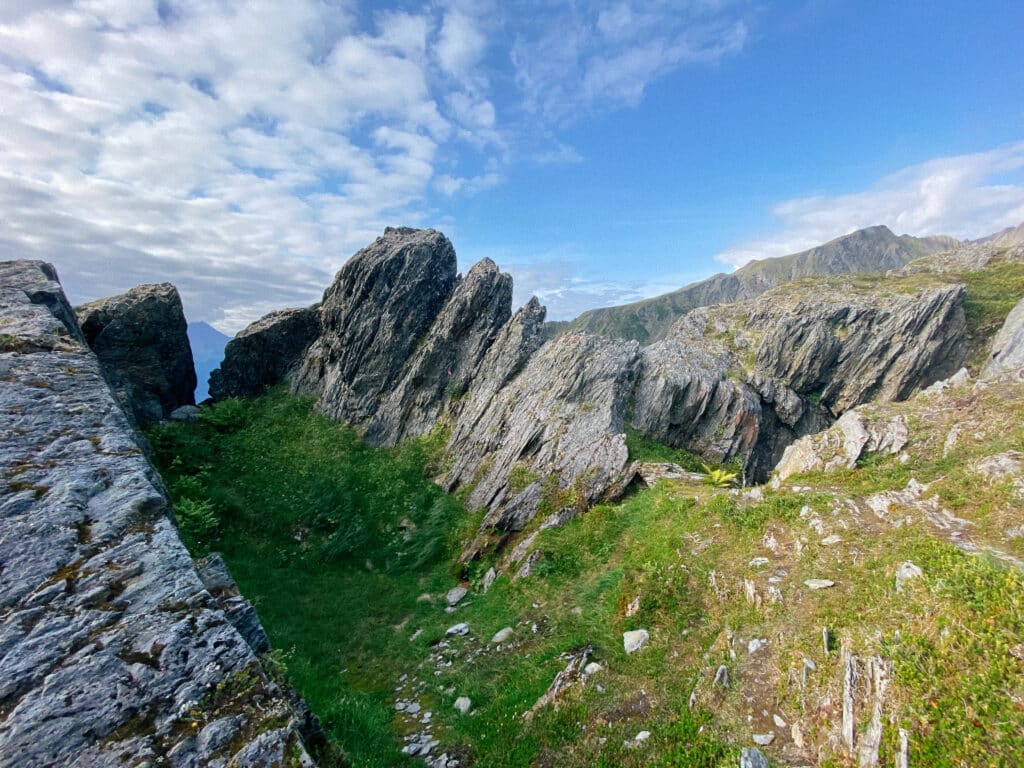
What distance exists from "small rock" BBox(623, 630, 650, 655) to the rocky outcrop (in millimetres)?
19159

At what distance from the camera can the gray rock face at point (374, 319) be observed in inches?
1280

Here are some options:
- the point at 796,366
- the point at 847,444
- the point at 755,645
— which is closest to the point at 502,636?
the point at 755,645

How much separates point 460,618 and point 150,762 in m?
11.6

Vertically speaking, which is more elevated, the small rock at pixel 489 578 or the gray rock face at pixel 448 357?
the gray rock face at pixel 448 357

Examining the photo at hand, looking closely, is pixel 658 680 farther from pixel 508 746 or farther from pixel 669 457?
pixel 669 457

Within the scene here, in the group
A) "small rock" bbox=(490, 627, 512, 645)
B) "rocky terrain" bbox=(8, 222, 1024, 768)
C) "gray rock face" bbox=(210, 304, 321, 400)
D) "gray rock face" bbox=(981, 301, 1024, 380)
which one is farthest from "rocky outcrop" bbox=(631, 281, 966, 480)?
"gray rock face" bbox=(210, 304, 321, 400)

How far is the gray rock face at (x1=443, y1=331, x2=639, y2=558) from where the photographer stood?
19906mm

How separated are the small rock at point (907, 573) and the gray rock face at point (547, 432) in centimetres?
1133

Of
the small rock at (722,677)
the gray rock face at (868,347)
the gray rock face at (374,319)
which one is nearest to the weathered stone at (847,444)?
the small rock at (722,677)

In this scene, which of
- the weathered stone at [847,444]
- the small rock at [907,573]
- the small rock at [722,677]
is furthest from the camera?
the weathered stone at [847,444]

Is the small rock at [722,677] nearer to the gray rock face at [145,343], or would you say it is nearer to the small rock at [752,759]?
the small rock at [752,759]

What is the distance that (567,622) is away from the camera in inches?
480

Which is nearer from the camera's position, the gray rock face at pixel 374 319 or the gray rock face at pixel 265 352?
the gray rock face at pixel 374 319

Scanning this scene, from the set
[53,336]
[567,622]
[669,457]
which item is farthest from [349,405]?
[567,622]
